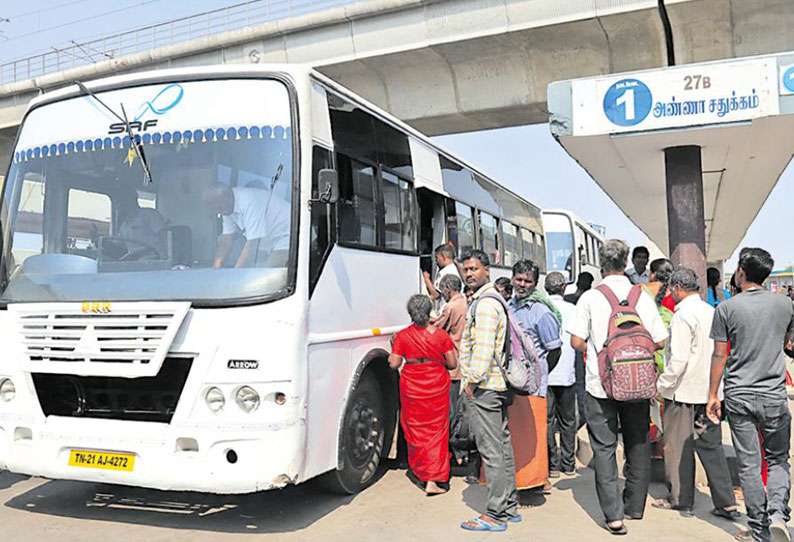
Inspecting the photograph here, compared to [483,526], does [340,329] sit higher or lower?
higher

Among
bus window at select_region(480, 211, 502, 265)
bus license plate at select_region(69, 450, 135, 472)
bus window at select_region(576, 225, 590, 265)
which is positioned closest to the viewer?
bus license plate at select_region(69, 450, 135, 472)

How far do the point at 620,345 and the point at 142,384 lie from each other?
334cm

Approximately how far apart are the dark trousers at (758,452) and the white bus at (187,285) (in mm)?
2822

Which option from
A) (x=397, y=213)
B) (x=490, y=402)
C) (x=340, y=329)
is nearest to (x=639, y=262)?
(x=397, y=213)

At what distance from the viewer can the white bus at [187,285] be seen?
16.1 ft

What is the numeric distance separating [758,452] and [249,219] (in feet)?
12.3

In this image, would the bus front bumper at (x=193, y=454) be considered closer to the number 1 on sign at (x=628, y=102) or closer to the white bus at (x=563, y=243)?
the number 1 on sign at (x=628, y=102)

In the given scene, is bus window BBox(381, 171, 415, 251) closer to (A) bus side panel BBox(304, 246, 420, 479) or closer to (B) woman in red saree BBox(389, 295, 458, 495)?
(A) bus side panel BBox(304, 246, 420, 479)

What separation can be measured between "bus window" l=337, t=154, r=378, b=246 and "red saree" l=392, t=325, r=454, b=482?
92 centimetres

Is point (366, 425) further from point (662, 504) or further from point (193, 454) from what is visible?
point (662, 504)

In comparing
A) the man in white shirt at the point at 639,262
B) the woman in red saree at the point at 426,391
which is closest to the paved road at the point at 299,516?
the woman in red saree at the point at 426,391

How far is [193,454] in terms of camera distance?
4.89 m

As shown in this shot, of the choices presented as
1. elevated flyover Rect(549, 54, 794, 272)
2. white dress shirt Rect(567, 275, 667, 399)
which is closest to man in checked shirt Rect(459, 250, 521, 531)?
white dress shirt Rect(567, 275, 667, 399)

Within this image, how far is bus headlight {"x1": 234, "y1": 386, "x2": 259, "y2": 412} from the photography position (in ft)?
16.0
